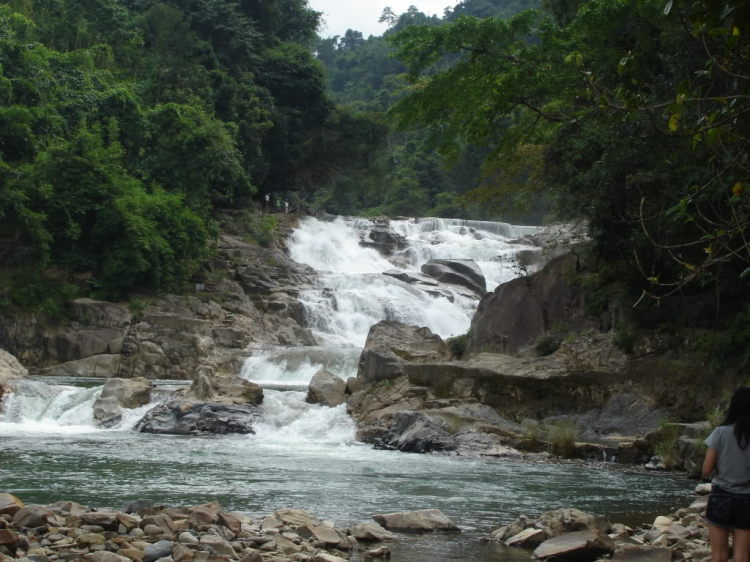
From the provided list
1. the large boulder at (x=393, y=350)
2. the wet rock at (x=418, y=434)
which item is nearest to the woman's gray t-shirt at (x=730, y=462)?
the wet rock at (x=418, y=434)

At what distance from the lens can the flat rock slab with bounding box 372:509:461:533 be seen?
756 cm

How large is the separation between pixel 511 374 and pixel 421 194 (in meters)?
40.3

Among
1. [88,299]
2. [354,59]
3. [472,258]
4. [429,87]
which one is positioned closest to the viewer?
[429,87]

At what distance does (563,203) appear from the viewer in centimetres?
1675

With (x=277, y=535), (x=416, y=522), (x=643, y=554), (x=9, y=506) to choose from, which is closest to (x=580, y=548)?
(x=643, y=554)

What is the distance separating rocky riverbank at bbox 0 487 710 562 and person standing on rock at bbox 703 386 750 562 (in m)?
1.24

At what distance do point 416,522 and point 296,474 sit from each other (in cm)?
361

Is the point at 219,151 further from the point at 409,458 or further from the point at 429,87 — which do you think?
the point at 409,458

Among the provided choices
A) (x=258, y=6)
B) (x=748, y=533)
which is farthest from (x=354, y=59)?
(x=748, y=533)

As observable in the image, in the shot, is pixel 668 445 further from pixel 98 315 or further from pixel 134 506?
pixel 98 315

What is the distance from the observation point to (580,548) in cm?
632

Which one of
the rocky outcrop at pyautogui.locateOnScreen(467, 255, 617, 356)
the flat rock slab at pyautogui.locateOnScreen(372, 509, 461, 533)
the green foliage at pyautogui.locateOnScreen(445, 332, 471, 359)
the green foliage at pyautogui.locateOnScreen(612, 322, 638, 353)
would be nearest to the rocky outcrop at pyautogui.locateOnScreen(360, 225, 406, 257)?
the green foliage at pyautogui.locateOnScreen(445, 332, 471, 359)

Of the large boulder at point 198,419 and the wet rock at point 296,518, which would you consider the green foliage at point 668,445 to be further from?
the large boulder at point 198,419

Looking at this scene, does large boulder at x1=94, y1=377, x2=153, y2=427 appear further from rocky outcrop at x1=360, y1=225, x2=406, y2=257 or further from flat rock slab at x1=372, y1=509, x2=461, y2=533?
rocky outcrop at x1=360, y1=225, x2=406, y2=257
